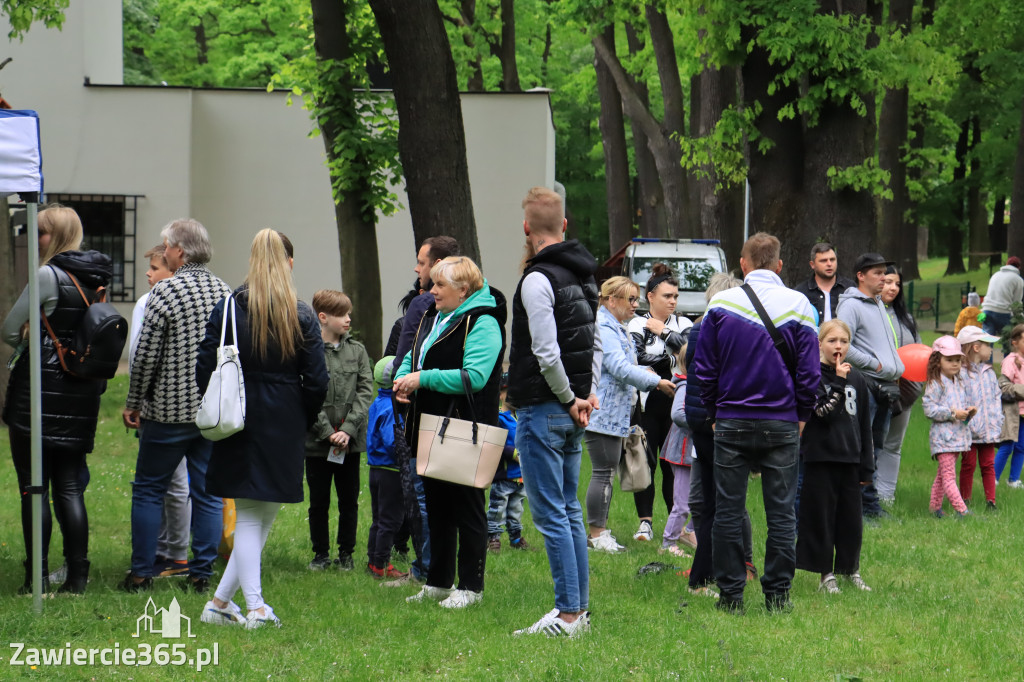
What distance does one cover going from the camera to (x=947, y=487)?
9.76 meters

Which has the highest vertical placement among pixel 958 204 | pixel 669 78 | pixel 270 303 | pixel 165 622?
pixel 669 78

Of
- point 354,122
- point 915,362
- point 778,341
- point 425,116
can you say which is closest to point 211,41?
point 354,122

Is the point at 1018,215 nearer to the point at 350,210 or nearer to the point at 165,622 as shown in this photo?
the point at 350,210

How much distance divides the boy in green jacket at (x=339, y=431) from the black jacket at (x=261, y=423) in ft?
4.32

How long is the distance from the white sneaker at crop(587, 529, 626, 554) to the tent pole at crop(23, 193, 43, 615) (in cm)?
381

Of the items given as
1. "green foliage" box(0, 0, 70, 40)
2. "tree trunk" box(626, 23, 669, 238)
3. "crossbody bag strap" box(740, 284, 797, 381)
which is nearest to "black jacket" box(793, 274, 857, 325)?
Answer: "crossbody bag strap" box(740, 284, 797, 381)

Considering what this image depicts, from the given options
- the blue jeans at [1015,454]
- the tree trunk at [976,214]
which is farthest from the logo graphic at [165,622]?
the tree trunk at [976,214]

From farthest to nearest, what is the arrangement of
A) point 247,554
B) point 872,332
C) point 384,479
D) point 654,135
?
point 654,135
point 872,332
point 384,479
point 247,554

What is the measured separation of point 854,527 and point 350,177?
8542 millimetres

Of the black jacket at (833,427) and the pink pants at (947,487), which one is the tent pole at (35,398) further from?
the pink pants at (947,487)

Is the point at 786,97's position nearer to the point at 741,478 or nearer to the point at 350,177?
the point at 350,177

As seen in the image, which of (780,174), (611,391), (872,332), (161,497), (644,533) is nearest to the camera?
(161,497)

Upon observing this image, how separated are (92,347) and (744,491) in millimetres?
3609

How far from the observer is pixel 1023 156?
2355cm
